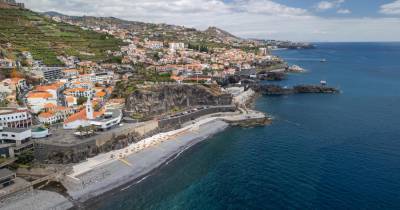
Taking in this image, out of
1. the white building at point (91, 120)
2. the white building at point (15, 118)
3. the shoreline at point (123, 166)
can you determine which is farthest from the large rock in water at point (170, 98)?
the white building at point (15, 118)

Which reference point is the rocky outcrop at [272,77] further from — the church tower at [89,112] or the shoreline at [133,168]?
the church tower at [89,112]

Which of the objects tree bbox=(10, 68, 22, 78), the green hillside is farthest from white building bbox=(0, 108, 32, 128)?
the green hillside

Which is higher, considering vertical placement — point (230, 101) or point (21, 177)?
point (230, 101)

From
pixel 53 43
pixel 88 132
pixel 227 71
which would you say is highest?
pixel 53 43

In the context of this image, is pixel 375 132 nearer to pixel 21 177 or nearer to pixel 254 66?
pixel 21 177

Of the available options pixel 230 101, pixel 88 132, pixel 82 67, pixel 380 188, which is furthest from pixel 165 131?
pixel 82 67

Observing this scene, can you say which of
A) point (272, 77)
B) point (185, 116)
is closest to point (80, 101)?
point (185, 116)
